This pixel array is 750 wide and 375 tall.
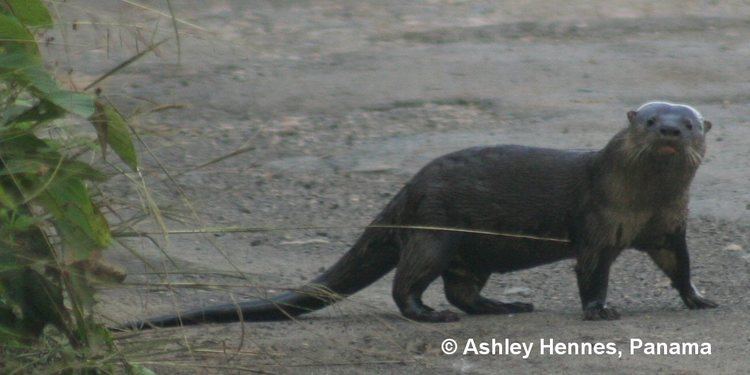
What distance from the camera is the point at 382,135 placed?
25.5 feet

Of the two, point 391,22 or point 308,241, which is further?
point 391,22

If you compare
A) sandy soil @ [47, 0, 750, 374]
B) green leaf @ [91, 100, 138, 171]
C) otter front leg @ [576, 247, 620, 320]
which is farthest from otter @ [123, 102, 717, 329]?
green leaf @ [91, 100, 138, 171]

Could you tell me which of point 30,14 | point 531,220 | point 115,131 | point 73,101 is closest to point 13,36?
point 30,14

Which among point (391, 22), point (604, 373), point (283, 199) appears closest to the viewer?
point (604, 373)

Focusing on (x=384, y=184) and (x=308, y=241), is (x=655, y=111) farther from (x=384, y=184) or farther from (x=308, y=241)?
(x=384, y=184)

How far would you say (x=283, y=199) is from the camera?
664 cm

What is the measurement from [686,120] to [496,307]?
0.92 metres

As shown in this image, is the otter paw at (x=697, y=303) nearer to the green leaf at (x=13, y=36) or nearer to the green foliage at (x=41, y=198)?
the green foliage at (x=41, y=198)

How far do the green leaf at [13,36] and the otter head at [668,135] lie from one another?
2.18 meters

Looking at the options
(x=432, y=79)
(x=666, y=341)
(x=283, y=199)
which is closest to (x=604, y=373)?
(x=666, y=341)

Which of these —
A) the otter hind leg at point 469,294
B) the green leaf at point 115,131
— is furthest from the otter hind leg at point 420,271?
the green leaf at point 115,131

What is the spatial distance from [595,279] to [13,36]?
7.19 feet

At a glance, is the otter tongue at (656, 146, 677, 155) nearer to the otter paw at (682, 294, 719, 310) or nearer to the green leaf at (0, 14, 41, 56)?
the otter paw at (682, 294, 719, 310)

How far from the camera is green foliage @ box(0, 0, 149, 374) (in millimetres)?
3094
